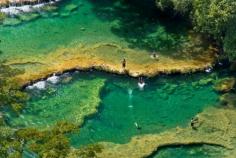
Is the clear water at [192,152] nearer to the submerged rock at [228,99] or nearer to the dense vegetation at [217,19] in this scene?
the submerged rock at [228,99]

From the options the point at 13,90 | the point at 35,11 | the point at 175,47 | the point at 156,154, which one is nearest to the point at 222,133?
the point at 156,154

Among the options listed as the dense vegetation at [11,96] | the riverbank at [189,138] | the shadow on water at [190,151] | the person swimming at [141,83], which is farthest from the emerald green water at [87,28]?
the dense vegetation at [11,96]

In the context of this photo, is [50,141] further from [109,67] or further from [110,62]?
[110,62]

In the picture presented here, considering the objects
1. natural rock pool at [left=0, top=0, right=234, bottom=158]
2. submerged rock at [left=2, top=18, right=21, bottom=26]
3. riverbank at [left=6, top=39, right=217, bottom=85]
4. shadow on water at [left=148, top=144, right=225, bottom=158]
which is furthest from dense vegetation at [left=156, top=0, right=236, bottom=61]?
submerged rock at [left=2, top=18, right=21, bottom=26]

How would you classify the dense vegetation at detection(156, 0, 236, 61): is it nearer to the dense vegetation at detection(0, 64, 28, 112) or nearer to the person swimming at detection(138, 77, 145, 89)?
the person swimming at detection(138, 77, 145, 89)

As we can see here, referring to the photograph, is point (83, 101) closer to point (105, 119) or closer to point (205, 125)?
point (105, 119)
